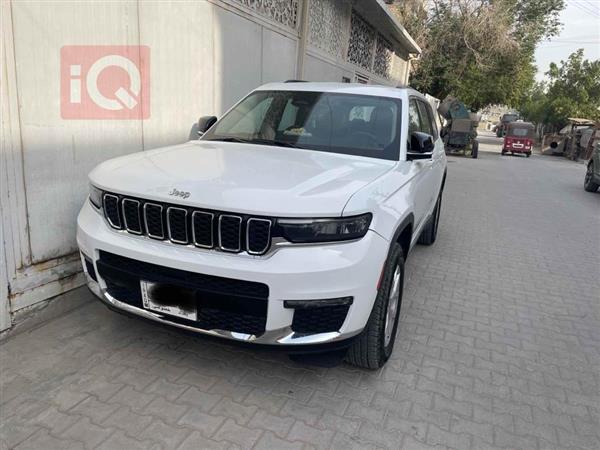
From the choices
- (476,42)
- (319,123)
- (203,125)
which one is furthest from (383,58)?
(319,123)

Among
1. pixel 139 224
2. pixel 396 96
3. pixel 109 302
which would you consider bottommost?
pixel 109 302

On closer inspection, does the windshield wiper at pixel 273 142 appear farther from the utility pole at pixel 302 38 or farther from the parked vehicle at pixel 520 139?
the parked vehicle at pixel 520 139

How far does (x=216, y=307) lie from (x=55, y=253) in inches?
71.9

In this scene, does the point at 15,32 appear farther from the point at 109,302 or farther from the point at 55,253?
the point at 109,302

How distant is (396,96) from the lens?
12.9ft

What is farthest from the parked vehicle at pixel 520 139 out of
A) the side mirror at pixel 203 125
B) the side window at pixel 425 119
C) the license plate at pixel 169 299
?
the license plate at pixel 169 299

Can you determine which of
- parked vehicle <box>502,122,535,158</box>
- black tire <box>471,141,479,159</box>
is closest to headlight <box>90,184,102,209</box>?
black tire <box>471,141,479,159</box>

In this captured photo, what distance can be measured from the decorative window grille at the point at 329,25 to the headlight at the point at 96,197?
257 inches

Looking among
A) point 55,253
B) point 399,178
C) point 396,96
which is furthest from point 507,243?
point 55,253

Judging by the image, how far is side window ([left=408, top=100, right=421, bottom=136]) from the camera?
3.84m

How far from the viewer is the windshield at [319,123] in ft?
11.7

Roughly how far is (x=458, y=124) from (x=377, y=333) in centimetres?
2098

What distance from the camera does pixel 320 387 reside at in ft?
9.57

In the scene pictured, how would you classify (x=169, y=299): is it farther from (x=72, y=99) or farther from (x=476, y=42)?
(x=476, y=42)
